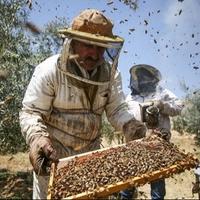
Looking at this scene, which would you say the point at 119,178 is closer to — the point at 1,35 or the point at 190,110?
the point at 1,35

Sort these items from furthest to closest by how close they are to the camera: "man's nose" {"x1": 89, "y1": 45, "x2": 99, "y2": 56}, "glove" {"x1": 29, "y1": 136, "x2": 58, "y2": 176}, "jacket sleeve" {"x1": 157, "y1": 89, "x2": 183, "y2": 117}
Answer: "jacket sleeve" {"x1": 157, "y1": 89, "x2": 183, "y2": 117}, "man's nose" {"x1": 89, "y1": 45, "x2": 99, "y2": 56}, "glove" {"x1": 29, "y1": 136, "x2": 58, "y2": 176}

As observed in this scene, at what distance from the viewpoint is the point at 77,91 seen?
530 centimetres

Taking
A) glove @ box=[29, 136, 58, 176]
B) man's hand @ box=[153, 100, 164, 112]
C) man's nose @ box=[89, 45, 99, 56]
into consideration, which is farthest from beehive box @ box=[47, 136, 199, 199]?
man's hand @ box=[153, 100, 164, 112]

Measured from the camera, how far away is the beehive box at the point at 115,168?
4.20m

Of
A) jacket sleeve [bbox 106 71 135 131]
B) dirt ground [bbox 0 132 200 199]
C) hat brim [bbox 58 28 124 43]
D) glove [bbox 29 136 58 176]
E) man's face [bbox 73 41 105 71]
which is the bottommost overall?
dirt ground [bbox 0 132 200 199]

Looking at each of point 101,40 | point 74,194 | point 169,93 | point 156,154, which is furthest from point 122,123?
point 169,93

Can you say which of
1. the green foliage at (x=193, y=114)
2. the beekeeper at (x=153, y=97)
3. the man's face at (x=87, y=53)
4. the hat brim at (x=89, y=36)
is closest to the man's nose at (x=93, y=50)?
the man's face at (x=87, y=53)

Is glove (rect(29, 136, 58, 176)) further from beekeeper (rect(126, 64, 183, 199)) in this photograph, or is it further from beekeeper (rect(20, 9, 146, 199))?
beekeeper (rect(126, 64, 183, 199))

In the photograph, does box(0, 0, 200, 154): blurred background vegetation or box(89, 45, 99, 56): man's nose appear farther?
box(0, 0, 200, 154): blurred background vegetation

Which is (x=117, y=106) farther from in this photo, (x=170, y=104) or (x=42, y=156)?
(x=170, y=104)

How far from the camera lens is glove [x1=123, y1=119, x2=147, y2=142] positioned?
17.8 ft

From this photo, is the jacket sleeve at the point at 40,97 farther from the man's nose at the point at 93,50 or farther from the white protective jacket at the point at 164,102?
the white protective jacket at the point at 164,102

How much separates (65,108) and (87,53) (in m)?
0.65

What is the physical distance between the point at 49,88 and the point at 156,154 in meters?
1.29
